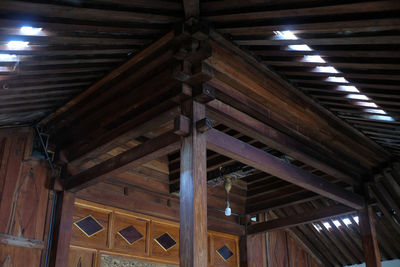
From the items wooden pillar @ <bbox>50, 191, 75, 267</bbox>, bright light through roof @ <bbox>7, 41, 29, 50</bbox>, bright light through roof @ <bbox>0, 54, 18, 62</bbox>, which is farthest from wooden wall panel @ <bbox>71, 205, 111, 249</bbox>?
bright light through roof @ <bbox>7, 41, 29, 50</bbox>

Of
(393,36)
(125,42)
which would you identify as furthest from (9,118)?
(393,36)

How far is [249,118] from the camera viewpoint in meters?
4.14

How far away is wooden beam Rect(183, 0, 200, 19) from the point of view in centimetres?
325

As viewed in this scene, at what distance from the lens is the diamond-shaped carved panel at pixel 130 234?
548 centimetres

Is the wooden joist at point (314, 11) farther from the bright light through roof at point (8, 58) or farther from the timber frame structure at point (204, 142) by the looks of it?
the bright light through roof at point (8, 58)

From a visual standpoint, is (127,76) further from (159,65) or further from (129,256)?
(129,256)

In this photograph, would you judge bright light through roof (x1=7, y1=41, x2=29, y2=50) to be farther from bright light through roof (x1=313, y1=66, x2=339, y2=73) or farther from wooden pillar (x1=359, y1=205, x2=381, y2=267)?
wooden pillar (x1=359, y1=205, x2=381, y2=267)

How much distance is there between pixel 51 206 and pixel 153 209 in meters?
1.41


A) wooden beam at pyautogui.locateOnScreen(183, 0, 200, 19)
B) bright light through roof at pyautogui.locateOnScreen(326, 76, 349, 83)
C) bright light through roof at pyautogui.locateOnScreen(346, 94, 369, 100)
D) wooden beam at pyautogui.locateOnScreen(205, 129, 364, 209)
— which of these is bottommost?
wooden beam at pyautogui.locateOnScreen(205, 129, 364, 209)

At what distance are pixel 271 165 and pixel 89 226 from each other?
94.2 inches

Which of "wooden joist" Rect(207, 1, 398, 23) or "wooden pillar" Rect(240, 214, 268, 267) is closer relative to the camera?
"wooden joist" Rect(207, 1, 398, 23)

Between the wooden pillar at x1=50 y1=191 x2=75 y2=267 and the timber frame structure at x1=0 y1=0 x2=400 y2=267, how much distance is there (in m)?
0.01

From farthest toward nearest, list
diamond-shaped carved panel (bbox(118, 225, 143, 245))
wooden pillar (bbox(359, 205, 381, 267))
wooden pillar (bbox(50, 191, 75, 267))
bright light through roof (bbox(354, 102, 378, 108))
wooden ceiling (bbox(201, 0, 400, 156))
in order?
Answer: diamond-shaped carved panel (bbox(118, 225, 143, 245)) < wooden pillar (bbox(359, 205, 381, 267)) < wooden pillar (bbox(50, 191, 75, 267)) < bright light through roof (bbox(354, 102, 378, 108)) < wooden ceiling (bbox(201, 0, 400, 156))

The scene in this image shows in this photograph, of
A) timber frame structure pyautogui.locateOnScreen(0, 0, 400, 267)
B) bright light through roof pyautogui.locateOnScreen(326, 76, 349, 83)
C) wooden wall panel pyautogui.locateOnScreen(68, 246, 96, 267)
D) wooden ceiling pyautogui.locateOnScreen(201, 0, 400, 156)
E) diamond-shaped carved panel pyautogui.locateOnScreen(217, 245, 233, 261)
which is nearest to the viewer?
wooden ceiling pyautogui.locateOnScreen(201, 0, 400, 156)
